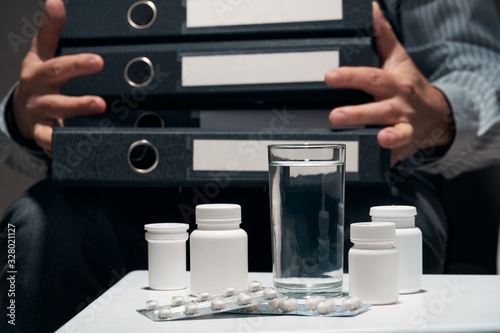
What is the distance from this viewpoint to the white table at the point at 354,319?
348mm

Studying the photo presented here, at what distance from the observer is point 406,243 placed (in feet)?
1.47

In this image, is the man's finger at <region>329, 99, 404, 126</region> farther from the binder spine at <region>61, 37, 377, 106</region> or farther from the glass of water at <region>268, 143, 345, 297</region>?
the glass of water at <region>268, 143, 345, 297</region>

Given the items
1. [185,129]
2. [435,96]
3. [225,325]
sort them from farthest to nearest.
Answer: [435,96]
[185,129]
[225,325]

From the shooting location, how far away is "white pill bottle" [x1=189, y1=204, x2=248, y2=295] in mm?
437

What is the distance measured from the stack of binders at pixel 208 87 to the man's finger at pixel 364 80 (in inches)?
0.5

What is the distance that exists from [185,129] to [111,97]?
0.11 m

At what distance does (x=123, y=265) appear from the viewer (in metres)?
0.68

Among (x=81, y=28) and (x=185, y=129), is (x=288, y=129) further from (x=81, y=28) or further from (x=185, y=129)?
(x=81, y=28)

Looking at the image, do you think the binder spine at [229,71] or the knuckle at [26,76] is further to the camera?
the knuckle at [26,76]

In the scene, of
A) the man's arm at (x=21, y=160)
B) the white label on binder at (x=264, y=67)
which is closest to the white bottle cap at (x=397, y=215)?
the white label on binder at (x=264, y=67)

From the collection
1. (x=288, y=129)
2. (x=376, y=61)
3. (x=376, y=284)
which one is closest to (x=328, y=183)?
(x=376, y=284)

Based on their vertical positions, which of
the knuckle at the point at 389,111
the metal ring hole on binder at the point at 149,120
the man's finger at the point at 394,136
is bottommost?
the man's finger at the point at 394,136

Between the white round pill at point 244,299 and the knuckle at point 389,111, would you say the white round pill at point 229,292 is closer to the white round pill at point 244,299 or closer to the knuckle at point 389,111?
the white round pill at point 244,299

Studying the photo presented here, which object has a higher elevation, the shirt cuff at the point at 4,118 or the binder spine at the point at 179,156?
the shirt cuff at the point at 4,118
